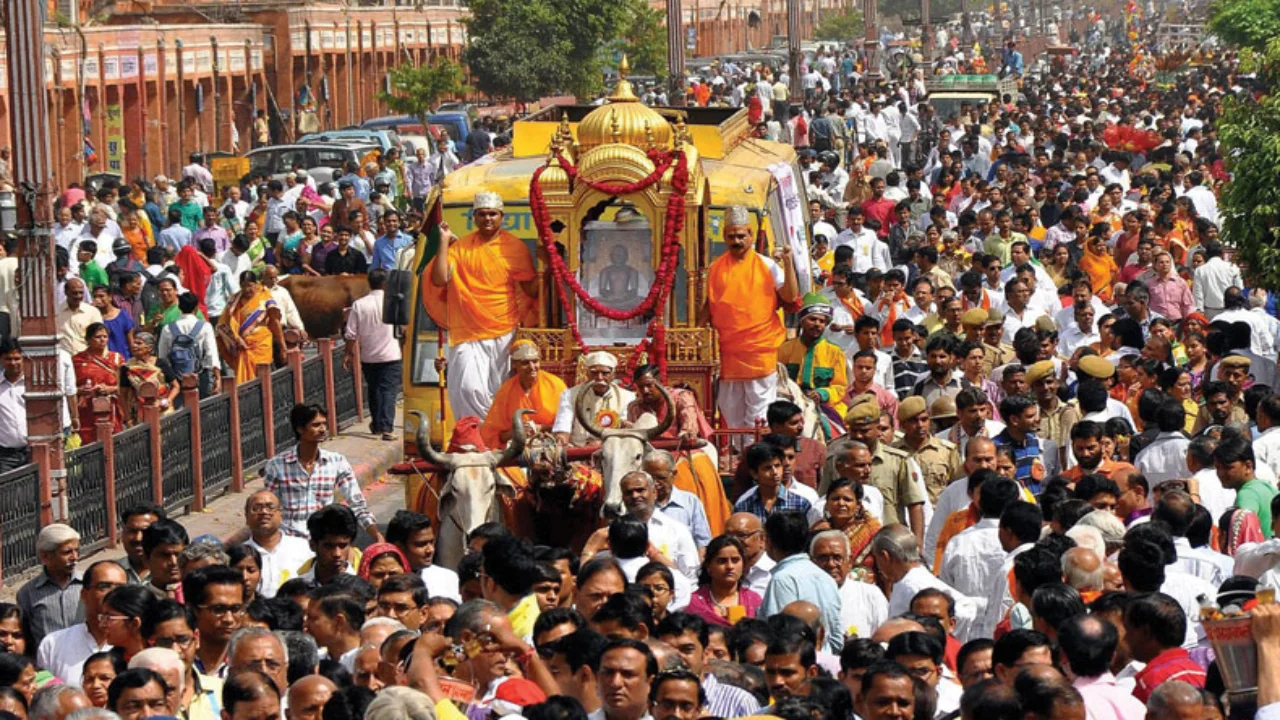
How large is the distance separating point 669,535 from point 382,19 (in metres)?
46.4

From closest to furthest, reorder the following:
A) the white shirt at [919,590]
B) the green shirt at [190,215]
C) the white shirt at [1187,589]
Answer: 1. the white shirt at [1187,589]
2. the white shirt at [919,590]
3. the green shirt at [190,215]

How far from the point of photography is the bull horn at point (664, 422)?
13914mm

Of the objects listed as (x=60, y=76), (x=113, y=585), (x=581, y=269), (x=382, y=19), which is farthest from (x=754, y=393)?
(x=382, y=19)

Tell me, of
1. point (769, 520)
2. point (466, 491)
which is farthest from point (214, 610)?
point (466, 491)

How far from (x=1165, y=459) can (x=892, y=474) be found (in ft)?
4.67

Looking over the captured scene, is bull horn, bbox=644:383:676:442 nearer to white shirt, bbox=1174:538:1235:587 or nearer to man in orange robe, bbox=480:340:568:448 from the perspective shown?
man in orange robe, bbox=480:340:568:448

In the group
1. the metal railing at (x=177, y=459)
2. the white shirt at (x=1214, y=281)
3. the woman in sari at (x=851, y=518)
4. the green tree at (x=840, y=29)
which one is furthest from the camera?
the green tree at (x=840, y=29)

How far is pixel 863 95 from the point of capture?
Answer: 46688mm

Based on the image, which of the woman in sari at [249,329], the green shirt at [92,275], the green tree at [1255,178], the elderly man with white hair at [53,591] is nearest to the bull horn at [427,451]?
the elderly man with white hair at [53,591]

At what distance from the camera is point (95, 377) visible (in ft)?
60.7

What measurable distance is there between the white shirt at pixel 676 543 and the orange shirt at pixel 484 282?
3.54 metres

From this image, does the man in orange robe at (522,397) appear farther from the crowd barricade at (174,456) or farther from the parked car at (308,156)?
the parked car at (308,156)

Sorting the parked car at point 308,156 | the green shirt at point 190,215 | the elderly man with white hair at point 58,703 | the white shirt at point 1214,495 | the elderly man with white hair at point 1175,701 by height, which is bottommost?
the parked car at point 308,156

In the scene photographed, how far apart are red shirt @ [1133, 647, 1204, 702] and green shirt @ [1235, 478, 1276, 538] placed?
355 cm
